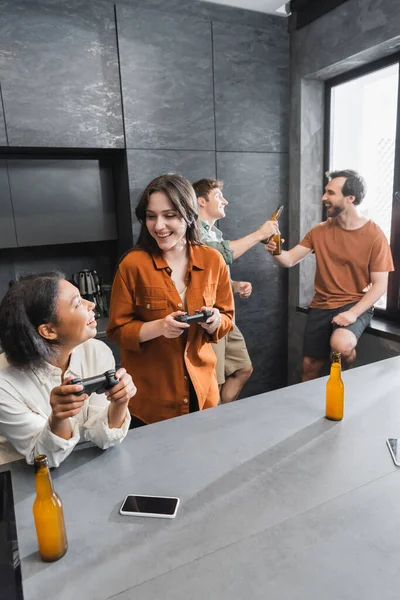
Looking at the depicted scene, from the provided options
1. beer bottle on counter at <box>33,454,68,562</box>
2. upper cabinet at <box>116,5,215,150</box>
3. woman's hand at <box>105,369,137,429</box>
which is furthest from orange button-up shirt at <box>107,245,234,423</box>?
upper cabinet at <box>116,5,215,150</box>

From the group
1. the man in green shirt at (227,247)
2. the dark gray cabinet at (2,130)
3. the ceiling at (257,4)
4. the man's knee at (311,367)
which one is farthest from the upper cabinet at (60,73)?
the man's knee at (311,367)

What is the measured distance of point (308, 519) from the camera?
1009 millimetres

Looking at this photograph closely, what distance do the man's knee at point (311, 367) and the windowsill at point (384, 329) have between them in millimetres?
385

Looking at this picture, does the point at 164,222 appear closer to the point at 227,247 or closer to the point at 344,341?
the point at 227,247

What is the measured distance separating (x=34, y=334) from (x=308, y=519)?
87cm

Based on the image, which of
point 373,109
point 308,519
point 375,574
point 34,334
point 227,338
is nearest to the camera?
point 375,574

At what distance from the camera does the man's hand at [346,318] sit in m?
2.59

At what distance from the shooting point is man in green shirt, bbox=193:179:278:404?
8.37 feet

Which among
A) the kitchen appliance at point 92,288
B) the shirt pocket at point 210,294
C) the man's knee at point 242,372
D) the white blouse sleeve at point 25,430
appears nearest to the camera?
the white blouse sleeve at point 25,430

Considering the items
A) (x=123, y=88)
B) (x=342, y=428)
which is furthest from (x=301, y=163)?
→ (x=342, y=428)

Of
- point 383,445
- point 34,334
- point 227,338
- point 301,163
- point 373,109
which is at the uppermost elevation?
point 373,109

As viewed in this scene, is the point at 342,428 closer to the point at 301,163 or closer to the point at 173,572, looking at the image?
the point at 173,572

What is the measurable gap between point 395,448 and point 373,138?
2488mm

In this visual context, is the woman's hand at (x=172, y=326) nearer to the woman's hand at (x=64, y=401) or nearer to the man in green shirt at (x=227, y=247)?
the woman's hand at (x=64, y=401)
